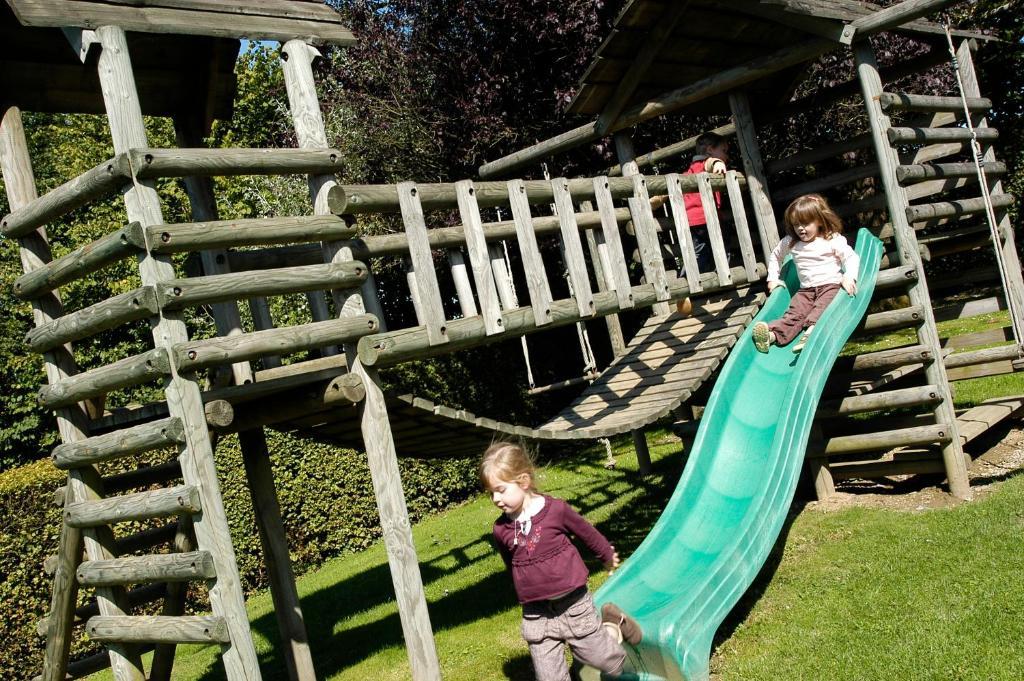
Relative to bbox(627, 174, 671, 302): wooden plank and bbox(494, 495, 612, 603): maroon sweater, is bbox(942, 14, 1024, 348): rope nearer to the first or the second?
bbox(627, 174, 671, 302): wooden plank

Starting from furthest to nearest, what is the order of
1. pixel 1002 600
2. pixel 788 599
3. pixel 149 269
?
pixel 788 599, pixel 1002 600, pixel 149 269

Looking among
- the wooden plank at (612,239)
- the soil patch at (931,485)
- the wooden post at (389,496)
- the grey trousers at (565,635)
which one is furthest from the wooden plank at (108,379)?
the soil patch at (931,485)

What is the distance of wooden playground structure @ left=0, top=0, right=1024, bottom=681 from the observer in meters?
4.98

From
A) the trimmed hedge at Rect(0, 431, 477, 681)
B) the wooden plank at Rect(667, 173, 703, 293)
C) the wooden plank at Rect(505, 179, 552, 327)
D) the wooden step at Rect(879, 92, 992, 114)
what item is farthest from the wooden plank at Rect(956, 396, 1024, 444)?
the trimmed hedge at Rect(0, 431, 477, 681)

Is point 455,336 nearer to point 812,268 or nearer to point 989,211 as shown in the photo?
point 812,268

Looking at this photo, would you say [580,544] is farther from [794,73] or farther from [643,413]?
[794,73]

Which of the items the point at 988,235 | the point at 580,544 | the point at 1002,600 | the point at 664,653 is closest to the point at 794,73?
the point at 988,235

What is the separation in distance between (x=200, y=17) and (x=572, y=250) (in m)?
2.90

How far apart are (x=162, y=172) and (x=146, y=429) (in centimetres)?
145

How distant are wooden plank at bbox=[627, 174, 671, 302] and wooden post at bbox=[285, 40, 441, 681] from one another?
2656mm

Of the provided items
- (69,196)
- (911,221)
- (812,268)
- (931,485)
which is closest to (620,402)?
(812,268)

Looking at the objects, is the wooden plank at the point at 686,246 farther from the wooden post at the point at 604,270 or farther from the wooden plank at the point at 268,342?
the wooden plank at the point at 268,342

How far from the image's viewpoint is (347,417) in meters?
6.61

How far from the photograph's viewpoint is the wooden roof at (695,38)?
26.5 ft
